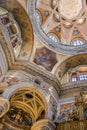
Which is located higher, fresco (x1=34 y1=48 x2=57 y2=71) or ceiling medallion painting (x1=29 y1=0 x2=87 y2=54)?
ceiling medallion painting (x1=29 y1=0 x2=87 y2=54)

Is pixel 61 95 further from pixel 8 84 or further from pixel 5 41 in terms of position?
pixel 5 41

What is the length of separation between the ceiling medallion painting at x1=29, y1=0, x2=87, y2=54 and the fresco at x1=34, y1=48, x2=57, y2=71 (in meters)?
1.03

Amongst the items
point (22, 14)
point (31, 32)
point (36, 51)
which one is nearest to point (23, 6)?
point (22, 14)

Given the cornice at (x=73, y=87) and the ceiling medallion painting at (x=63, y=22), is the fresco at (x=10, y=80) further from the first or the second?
the ceiling medallion painting at (x=63, y=22)

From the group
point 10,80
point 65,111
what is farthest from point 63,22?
point 65,111

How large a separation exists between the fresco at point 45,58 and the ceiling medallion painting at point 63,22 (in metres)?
1.03

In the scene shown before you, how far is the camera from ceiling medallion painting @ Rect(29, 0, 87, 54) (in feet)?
73.2

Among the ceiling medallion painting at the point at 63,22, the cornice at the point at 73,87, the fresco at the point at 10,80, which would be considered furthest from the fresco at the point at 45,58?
the fresco at the point at 10,80

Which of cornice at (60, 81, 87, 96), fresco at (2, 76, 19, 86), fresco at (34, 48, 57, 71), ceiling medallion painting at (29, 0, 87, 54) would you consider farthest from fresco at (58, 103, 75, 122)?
ceiling medallion painting at (29, 0, 87, 54)

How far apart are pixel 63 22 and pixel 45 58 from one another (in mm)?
5186

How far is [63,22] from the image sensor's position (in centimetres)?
2447

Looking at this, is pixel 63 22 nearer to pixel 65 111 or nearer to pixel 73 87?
pixel 73 87

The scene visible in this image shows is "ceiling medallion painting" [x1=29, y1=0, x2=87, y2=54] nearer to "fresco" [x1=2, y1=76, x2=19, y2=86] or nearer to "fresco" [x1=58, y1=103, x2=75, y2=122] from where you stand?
"fresco" [x1=58, y1=103, x2=75, y2=122]

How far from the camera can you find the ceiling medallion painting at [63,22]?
22.3m
